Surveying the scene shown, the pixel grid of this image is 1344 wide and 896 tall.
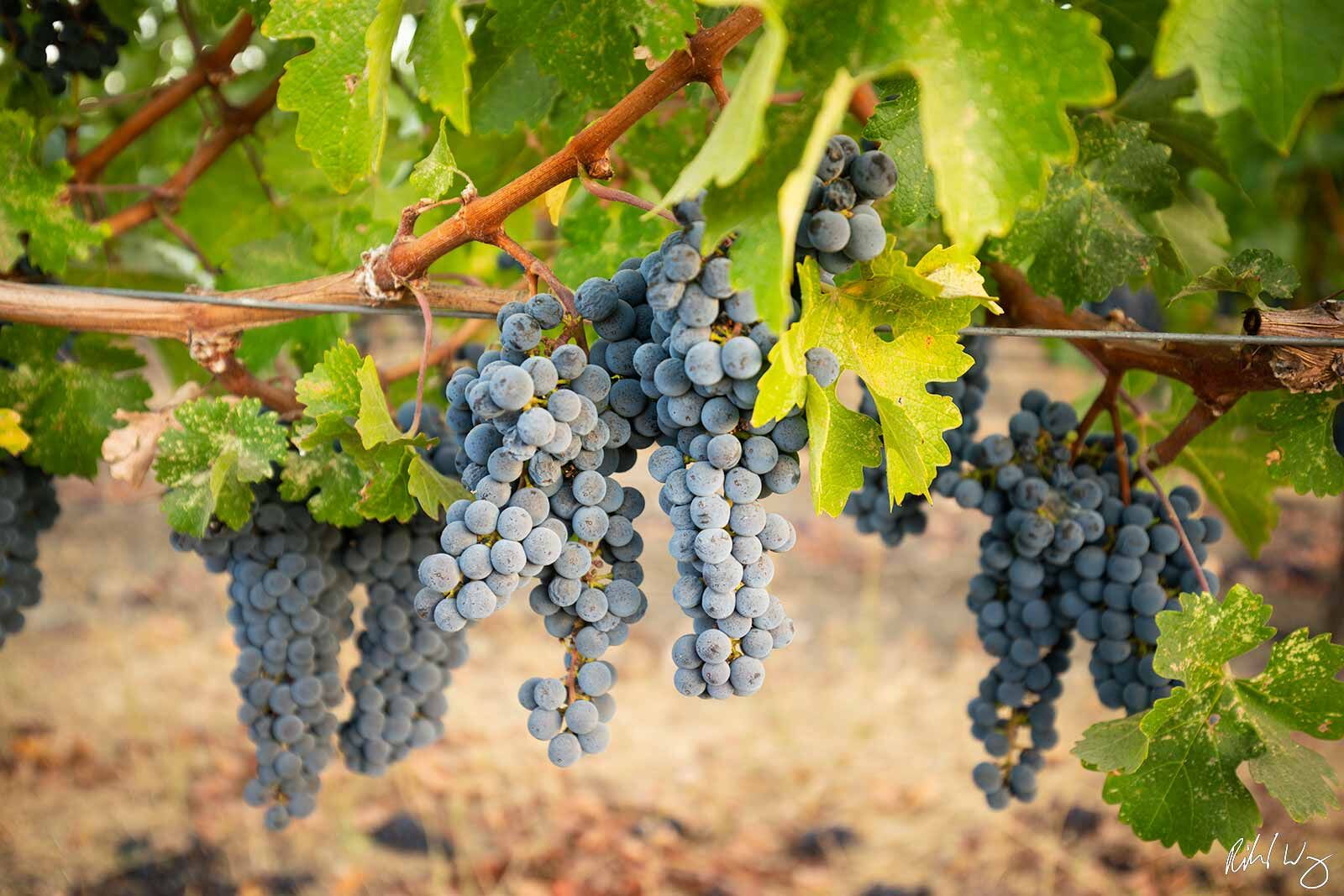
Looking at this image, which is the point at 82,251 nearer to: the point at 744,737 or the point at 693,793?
the point at 693,793

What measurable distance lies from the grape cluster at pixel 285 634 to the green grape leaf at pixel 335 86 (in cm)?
49

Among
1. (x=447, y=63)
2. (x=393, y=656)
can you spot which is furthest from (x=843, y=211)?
(x=393, y=656)

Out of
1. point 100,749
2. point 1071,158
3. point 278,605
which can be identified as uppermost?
point 1071,158

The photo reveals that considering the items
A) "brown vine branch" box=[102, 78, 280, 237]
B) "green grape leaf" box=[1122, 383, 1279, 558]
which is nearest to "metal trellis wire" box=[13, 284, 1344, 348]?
"green grape leaf" box=[1122, 383, 1279, 558]

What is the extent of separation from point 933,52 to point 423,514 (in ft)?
2.88

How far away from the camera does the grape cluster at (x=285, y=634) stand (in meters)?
1.27

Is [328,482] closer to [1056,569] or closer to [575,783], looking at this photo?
[1056,569]

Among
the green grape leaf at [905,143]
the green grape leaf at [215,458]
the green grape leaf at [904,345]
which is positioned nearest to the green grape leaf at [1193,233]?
the green grape leaf at [905,143]

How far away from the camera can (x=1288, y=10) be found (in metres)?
0.69

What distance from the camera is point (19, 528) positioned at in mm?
1418

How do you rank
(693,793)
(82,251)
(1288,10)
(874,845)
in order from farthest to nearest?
(693,793)
(874,845)
(82,251)
(1288,10)

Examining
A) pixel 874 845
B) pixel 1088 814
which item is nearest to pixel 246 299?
pixel 874 845

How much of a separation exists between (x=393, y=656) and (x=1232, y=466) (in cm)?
130
